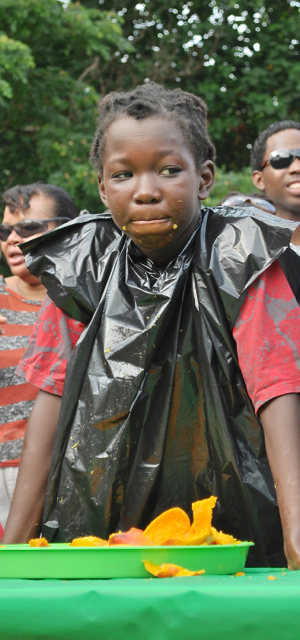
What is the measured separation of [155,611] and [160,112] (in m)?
1.26

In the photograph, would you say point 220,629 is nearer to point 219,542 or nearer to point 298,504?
point 219,542

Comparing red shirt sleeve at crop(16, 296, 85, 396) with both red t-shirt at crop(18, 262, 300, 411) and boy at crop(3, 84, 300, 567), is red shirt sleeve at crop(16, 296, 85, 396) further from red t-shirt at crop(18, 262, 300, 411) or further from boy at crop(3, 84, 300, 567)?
red t-shirt at crop(18, 262, 300, 411)

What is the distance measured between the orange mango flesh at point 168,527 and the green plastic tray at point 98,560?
111mm

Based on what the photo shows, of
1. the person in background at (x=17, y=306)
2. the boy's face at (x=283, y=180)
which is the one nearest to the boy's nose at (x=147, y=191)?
the person in background at (x=17, y=306)

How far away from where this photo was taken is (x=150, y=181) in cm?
174

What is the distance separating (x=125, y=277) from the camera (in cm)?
192

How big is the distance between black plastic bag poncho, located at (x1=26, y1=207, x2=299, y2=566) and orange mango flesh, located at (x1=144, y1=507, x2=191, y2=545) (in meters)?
0.38

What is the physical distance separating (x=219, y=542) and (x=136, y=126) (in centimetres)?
105

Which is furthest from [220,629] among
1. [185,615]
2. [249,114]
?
[249,114]

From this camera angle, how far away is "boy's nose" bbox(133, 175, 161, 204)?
5.68 ft

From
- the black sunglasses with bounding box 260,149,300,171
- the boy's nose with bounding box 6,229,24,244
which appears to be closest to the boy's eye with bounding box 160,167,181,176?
the boy's nose with bounding box 6,229,24,244

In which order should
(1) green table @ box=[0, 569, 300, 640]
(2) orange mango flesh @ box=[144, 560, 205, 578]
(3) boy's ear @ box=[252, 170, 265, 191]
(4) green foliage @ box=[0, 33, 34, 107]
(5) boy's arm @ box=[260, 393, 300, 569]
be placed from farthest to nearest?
(4) green foliage @ box=[0, 33, 34, 107] < (3) boy's ear @ box=[252, 170, 265, 191] < (5) boy's arm @ box=[260, 393, 300, 569] < (2) orange mango flesh @ box=[144, 560, 205, 578] < (1) green table @ box=[0, 569, 300, 640]

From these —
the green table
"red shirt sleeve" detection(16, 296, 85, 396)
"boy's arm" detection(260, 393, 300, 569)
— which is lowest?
the green table

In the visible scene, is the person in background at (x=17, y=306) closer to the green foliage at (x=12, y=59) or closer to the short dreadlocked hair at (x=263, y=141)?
the short dreadlocked hair at (x=263, y=141)
